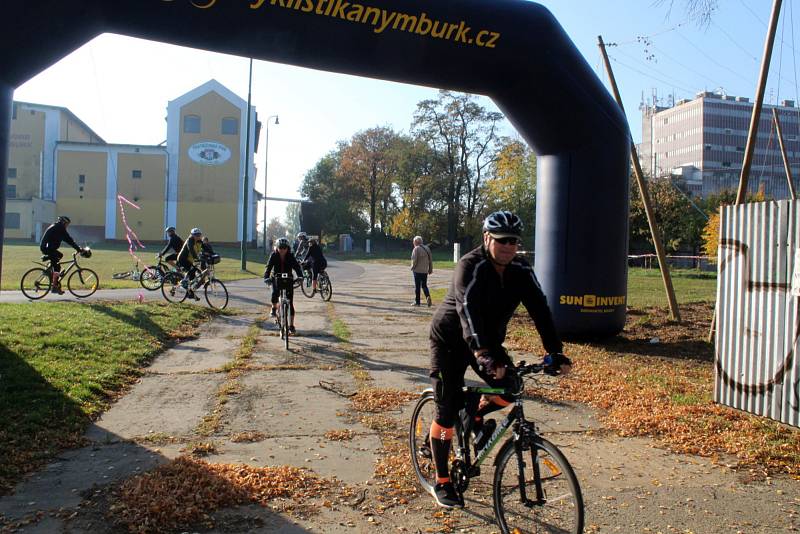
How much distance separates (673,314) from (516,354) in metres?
5.06

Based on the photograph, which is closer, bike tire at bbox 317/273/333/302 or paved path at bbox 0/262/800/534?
A: paved path at bbox 0/262/800/534

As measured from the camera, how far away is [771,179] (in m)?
95.8

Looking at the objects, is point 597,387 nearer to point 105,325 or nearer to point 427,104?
point 105,325

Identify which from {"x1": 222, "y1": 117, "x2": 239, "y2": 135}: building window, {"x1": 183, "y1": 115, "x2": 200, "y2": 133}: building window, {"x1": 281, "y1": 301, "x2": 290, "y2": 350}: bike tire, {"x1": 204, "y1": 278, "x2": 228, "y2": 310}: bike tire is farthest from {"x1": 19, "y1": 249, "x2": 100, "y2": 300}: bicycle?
{"x1": 183, "y1": 115, "x2": 200, "y2": 133}: building window

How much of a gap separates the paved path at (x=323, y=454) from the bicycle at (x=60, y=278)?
22.2ft

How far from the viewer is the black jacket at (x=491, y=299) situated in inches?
147

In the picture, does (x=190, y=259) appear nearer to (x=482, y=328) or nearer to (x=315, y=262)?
(x=315, y=262)

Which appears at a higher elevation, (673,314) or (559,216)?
(559,216)

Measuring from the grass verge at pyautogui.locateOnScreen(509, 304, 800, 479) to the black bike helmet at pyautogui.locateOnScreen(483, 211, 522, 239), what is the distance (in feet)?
9.55

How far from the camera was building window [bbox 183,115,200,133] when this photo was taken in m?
60.5

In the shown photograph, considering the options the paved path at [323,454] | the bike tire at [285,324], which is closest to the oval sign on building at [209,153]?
the bike tire at [285,324]

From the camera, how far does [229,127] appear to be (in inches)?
2398

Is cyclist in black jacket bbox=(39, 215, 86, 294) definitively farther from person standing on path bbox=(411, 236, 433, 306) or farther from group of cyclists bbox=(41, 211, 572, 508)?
group of cyclists bbox=(41, 211, 572, 508)

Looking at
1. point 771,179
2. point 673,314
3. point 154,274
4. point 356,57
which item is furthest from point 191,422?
point 771,179
